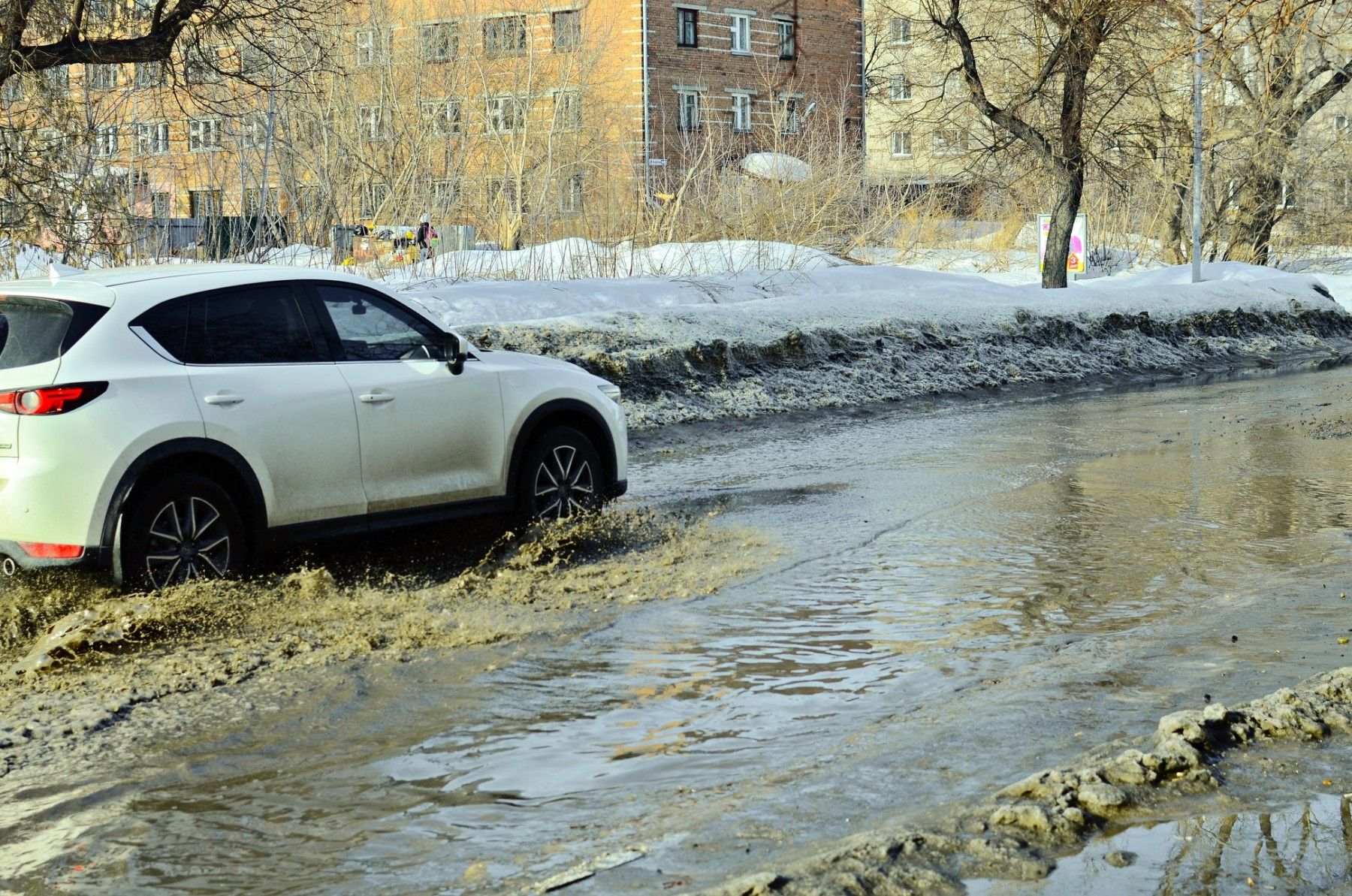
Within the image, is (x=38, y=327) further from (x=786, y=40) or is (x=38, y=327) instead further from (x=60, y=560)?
(x=786, y=40)

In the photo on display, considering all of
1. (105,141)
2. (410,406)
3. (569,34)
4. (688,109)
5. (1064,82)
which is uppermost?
(688,109)

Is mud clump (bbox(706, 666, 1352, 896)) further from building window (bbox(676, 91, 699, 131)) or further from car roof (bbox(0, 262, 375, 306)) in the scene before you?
building window (bbox(676, 91, 699, 131))

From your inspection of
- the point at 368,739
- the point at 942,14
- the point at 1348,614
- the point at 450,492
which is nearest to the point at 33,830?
the point at 368,739

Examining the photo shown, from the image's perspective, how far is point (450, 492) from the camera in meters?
8.81

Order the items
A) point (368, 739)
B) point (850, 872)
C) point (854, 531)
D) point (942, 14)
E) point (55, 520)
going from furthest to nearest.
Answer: point (942, 14)
point (854, 531)
point (55, 520)
point (368, 739)
point (850, 872)

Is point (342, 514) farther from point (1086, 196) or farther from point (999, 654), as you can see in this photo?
point (1086, 196)

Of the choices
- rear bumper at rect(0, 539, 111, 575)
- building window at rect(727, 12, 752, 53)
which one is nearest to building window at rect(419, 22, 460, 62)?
building window at rect(727, 12, 752, 53)

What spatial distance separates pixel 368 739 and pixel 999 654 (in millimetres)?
2612

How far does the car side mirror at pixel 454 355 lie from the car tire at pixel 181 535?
5.09 feet

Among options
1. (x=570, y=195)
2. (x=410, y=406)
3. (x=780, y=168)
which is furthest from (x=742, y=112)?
(x=410, y=406)

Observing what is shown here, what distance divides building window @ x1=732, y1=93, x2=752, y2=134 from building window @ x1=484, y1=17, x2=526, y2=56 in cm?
1478

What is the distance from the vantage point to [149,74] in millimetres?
19797

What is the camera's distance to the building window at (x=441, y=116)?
1145 inches

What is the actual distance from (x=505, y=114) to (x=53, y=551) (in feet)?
102
